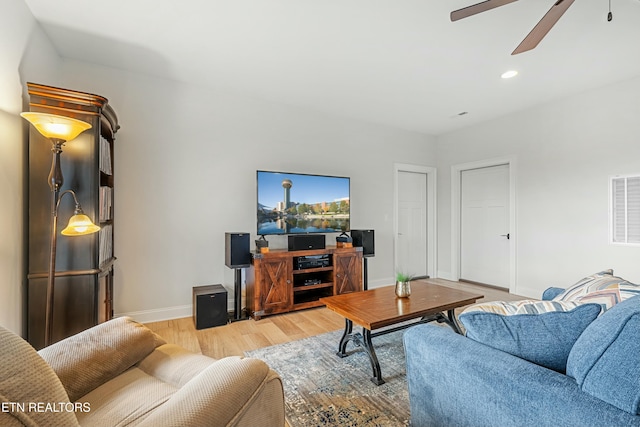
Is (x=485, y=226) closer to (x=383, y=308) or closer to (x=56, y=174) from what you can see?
(x=383, y=308)

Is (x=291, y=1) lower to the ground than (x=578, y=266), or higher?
higher

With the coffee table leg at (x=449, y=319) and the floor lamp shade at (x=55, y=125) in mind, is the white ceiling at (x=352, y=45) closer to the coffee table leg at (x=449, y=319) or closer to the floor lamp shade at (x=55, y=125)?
the floor lamp shade at (x=55, y=125)

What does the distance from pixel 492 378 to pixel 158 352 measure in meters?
1.34

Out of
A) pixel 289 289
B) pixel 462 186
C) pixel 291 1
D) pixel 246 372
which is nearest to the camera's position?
pixel 246 372

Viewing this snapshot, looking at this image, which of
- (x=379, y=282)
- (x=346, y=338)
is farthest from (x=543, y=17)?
(x=379, y=282)

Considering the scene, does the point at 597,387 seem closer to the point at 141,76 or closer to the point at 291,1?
the point at 291,1

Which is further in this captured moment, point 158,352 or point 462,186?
point 462,186

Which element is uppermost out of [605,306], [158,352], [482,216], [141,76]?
[141,76]

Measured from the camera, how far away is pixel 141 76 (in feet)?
9.91

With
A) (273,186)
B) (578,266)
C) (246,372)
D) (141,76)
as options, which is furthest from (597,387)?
(141,76)

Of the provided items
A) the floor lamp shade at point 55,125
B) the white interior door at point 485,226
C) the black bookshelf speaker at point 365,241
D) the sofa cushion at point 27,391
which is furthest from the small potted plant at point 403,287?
the white interior door at point 485,226

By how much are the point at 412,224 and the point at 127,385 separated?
180 inches

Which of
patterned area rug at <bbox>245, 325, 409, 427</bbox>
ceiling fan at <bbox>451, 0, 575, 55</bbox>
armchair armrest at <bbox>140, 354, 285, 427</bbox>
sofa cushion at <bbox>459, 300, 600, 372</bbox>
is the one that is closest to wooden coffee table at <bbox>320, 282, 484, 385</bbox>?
patterned area rug at <bbox>245, 325, 409, 427</bbox>

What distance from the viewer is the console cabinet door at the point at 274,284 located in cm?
316
